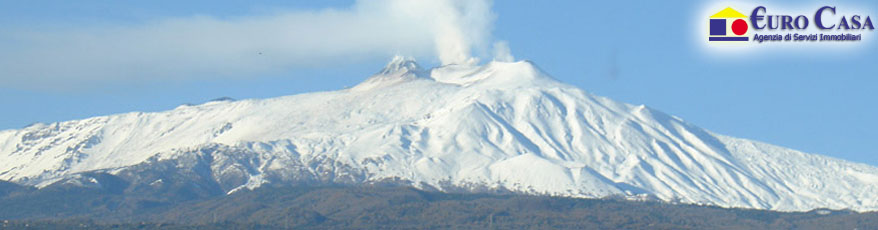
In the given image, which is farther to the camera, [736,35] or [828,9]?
[736,35]

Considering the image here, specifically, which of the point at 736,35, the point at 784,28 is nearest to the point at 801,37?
the point at 784,28

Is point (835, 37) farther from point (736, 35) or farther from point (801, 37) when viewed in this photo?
point (736, 35)

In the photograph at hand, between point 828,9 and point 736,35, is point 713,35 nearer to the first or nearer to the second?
point 736,35

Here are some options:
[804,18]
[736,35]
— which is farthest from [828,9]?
[736,35]

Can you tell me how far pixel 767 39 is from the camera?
18338cm

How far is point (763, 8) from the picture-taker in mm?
184375

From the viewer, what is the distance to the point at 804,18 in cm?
18112

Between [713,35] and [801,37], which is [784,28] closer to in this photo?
[801,37]

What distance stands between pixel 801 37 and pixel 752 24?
6360 mm

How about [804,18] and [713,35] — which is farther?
Answer: [713,35]

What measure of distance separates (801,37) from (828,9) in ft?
13.3

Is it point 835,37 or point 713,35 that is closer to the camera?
point 835,37

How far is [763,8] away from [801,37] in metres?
6.09

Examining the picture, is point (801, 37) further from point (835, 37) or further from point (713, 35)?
point (713, 35)
